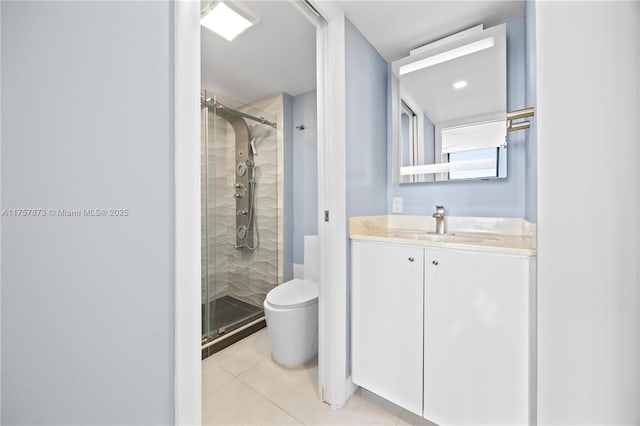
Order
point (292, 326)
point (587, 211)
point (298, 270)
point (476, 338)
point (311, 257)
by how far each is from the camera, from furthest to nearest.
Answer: point (298, 270)
point (311, 257)
point (292, 326)
point (476, 338)
point (587, 211)

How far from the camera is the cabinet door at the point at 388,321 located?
123 cm

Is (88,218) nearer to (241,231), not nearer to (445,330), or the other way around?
(445,330)

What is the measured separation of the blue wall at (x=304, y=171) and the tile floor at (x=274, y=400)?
1.12 meters

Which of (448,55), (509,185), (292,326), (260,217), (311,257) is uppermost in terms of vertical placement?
(448,55)

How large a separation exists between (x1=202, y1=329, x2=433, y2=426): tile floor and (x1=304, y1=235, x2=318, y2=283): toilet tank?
66cm

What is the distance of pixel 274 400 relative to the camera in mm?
1438

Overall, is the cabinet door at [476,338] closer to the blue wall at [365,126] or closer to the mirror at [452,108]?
the blue wall at [365,126]

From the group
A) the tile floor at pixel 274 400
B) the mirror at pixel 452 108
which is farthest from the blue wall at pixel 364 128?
the tile floor at pixel 274 400

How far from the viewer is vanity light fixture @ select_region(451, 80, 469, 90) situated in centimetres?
159

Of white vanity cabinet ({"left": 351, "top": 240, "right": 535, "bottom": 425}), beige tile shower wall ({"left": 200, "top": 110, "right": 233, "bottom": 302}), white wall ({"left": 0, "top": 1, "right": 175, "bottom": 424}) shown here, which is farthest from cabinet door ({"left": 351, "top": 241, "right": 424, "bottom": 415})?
beige tile shower wall ({"left": 200, "top": 110, "right": 233, "bottom": 302})

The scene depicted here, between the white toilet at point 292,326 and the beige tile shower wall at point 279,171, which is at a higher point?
the beige tile shower wall at point 279,171

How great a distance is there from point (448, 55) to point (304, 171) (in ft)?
5.03

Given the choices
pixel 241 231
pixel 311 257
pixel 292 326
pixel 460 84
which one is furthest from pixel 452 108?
pixel 241 231

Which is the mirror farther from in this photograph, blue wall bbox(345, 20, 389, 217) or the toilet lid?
the toilet lid
